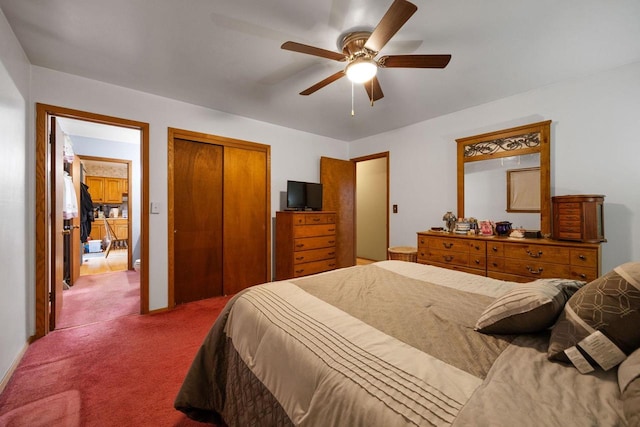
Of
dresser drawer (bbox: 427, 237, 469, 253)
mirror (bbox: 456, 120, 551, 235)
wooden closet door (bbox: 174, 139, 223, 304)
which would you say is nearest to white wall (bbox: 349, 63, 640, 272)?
mirror (bbox: 456, 120, 551, 235)

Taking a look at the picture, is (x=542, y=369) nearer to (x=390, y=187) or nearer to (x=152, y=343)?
(x=152, y=343)

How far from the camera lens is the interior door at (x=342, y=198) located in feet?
14.2

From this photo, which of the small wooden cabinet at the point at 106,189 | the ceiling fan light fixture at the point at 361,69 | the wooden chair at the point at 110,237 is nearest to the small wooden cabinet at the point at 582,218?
the ceiling fan light fixture at the point at 361,69

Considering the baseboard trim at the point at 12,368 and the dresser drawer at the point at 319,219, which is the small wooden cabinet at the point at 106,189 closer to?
the baseboard trim at the point at 12,368

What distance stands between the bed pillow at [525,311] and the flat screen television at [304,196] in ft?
10.1

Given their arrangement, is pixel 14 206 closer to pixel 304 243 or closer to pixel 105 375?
pixel 105 375

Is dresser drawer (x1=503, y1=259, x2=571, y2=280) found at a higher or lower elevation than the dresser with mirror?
lower

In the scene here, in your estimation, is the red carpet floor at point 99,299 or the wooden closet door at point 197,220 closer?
the red carpet floor at point 99,299

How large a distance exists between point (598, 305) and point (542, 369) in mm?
262

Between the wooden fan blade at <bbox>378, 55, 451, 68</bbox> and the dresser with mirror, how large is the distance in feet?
5.67

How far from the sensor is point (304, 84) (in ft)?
8.52

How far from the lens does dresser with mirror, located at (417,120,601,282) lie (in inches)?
89.3

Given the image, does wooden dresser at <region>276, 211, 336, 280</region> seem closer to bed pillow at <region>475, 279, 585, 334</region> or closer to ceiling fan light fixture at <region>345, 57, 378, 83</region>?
ceiling fan light fixture at <region>345, 57, 378, 83</region>

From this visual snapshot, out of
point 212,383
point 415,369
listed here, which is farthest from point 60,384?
point 415,369
